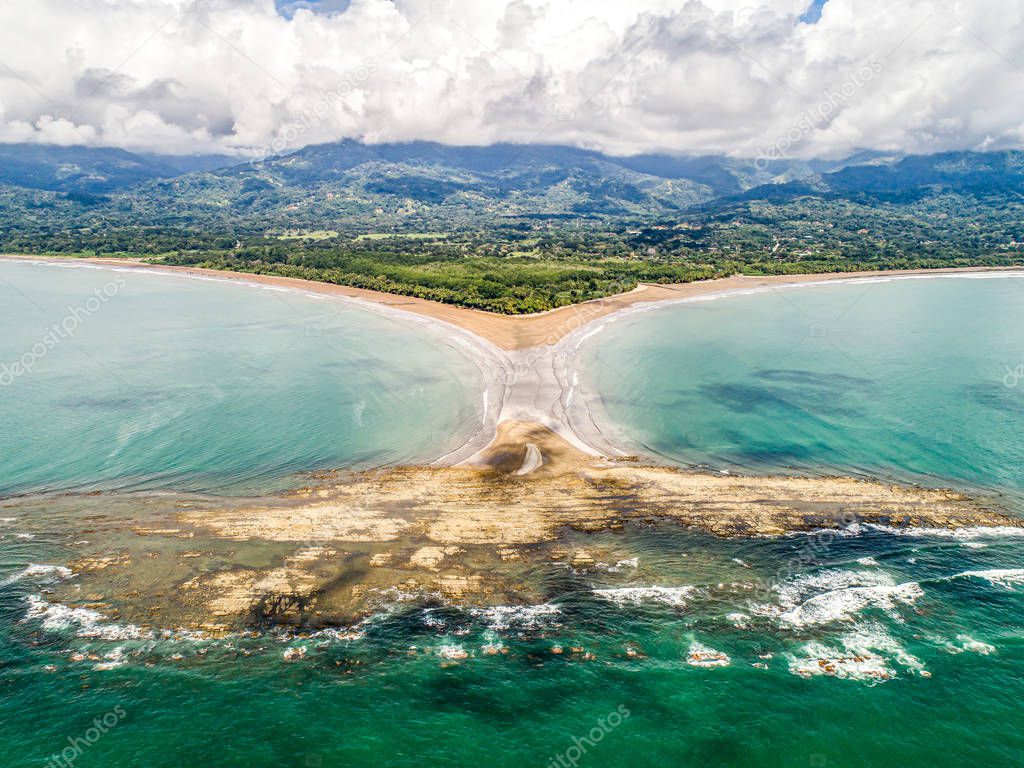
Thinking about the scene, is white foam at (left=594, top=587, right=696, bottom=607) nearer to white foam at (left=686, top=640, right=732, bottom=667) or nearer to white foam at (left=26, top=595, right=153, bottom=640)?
white foam at (left=686, top=640, right=732, bottom=667)

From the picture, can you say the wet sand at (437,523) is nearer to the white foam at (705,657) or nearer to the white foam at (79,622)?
the white foam at (79,622)

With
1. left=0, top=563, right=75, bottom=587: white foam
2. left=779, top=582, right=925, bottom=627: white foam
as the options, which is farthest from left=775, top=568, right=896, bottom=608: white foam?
left=0, top=563, right=75, bottom=587: white foam

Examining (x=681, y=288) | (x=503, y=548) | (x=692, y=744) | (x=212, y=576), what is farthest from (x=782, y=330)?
(x=212, y=576)

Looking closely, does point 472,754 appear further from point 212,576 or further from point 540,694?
point 212,576

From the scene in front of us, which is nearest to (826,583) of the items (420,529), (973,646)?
(973,646)

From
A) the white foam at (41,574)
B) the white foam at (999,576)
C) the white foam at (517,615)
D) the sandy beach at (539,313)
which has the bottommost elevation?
the white foam at (517,615)

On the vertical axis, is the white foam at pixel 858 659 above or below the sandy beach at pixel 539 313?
below

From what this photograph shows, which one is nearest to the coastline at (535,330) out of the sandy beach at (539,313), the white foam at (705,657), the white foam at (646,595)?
the sandy beach at (539,313)
